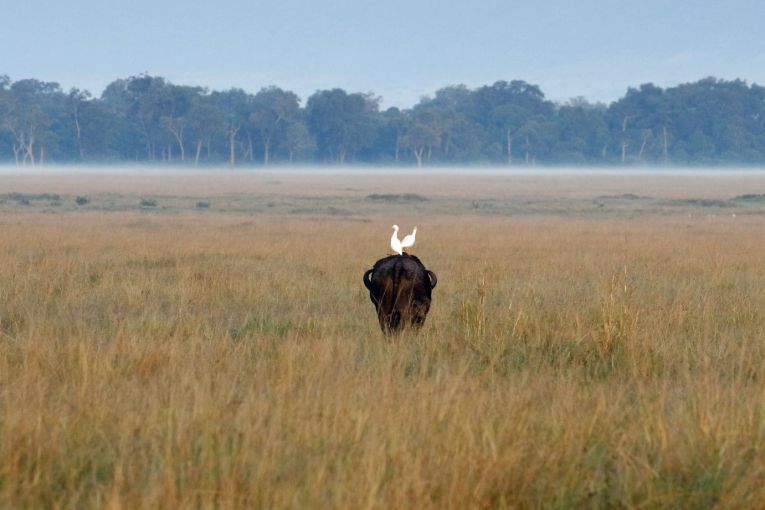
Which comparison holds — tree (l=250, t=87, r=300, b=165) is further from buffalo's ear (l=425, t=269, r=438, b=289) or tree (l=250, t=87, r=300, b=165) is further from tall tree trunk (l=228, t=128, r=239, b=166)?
buffalo's ear (l=425, t=269, r=438, b=289)

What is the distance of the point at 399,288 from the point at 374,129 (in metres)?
Result: 116

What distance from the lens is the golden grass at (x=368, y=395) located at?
4.50 metres

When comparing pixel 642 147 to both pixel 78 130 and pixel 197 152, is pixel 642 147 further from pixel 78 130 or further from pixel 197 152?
pixel 78 130

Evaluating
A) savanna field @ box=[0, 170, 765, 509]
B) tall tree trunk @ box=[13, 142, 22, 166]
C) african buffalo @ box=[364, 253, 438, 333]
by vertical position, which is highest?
african buffalo @ box=[364, 253, 438, 333]

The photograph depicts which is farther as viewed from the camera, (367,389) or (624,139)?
(624,139)

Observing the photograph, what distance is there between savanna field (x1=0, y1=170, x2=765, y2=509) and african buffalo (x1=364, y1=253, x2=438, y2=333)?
19cm

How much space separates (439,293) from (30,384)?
6458mm

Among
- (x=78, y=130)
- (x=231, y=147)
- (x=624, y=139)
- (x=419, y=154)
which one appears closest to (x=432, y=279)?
(x=231, y=147)

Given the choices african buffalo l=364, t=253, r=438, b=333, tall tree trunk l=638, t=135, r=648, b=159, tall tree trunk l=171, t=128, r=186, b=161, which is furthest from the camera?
tall tree trunk l=638, t=135, r=648, b=159

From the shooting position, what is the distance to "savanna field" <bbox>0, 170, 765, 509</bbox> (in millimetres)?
4504

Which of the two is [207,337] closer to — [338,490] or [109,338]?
[109,338]

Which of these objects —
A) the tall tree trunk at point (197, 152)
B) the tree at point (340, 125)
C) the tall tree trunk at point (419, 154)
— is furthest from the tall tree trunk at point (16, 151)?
the tall tree trunk at point (419, 154)

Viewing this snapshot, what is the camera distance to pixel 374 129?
123500 mm

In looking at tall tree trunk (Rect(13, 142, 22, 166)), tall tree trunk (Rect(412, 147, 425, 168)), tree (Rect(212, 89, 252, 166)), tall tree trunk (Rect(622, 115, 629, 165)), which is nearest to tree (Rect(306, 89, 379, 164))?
tall tree trunk (Rect(412, 147, 425, 168))
